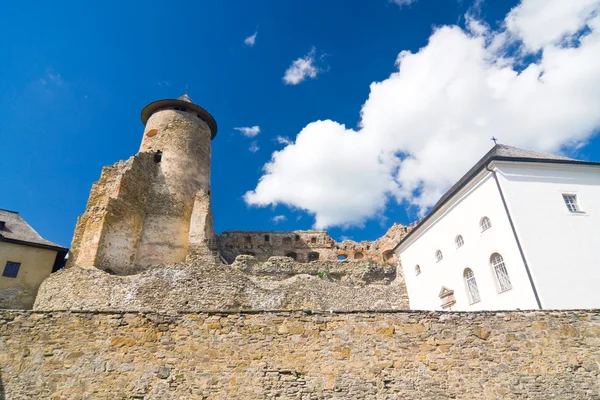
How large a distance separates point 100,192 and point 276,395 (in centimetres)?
1866

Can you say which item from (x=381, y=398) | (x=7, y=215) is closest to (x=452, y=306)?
(x=381, y=398)

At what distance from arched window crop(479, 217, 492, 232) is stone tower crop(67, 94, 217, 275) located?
1492 cm

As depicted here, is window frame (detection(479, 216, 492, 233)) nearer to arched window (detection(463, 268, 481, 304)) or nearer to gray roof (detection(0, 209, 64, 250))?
arched window (detection(463, 268, 481, 304))

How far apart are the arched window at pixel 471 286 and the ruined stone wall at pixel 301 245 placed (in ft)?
52.1

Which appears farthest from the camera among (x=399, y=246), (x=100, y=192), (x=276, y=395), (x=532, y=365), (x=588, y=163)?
(x=399, y=246)

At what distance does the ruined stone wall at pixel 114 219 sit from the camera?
749 inches

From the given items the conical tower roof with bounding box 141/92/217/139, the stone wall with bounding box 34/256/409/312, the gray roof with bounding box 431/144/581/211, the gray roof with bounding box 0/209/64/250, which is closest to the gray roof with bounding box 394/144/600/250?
the gray roof with bounding box 431/144/581/211

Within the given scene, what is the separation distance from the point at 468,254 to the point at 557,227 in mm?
3669

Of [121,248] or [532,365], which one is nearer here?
[532,365]

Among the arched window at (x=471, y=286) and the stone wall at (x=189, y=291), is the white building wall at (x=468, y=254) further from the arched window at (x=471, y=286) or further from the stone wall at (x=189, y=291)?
the stone wall at (x=189, y=291)

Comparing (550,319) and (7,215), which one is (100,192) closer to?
(7,215)

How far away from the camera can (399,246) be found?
23.3 meters

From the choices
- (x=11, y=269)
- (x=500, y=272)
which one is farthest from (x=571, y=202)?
(x=11, y=269)

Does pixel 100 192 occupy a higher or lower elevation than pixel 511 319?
higher
